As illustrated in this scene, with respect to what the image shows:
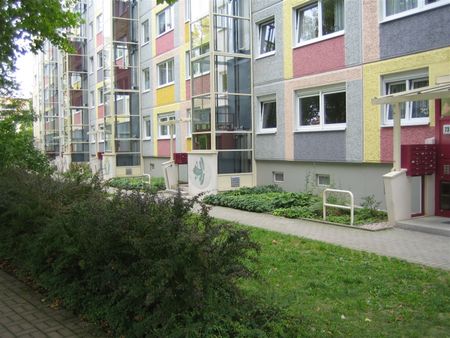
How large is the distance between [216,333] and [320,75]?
11.5m

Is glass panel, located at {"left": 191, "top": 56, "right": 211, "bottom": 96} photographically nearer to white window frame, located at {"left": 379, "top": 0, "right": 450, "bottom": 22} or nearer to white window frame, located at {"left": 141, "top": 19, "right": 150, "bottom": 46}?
white window frame, located at {"left": 379, "top": 0, "right": 450, "bottom": 22}

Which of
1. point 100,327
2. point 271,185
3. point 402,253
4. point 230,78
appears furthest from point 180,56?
point 100,327

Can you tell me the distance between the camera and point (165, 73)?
25.2 metres

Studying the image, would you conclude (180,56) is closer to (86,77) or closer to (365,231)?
(365,231)

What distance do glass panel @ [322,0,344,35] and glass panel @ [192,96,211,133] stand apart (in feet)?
15.1

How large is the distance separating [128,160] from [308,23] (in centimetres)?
1501

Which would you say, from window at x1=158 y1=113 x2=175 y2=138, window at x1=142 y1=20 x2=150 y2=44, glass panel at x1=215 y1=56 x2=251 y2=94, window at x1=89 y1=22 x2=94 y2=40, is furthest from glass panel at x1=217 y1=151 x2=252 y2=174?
window at x1=89 y1=22 x2=94 y2=40

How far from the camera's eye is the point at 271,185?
627 inches

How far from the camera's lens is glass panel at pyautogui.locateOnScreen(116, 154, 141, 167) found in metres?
27.2

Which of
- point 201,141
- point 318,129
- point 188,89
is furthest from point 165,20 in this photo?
point 318,129

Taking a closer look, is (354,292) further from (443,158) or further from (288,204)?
(288,204)

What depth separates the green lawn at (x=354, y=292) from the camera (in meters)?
4.49

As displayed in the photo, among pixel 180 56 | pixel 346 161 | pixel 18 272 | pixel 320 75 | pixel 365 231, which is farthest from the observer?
pixel 180 56

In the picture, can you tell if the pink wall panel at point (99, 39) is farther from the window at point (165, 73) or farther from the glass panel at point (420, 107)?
the glass panel at point (420, 107)
